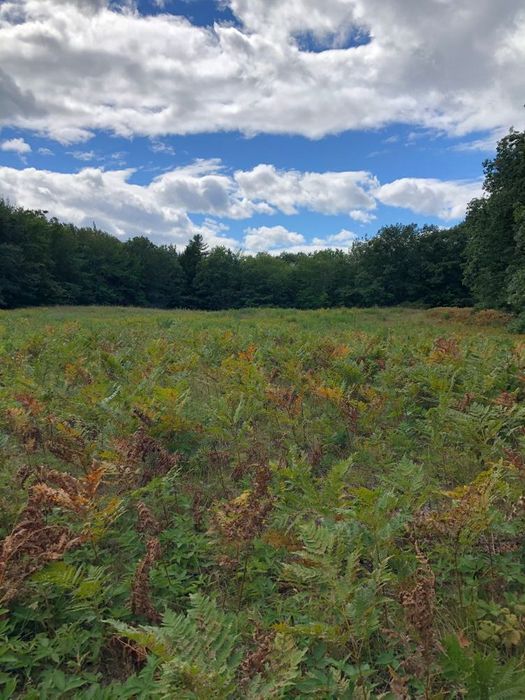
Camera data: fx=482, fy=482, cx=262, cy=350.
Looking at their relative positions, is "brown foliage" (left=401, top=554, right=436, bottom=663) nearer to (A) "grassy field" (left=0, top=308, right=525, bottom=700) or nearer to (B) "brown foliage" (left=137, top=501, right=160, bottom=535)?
(A) "grassy field" (left=0, top=308, right=525, bottom=700)

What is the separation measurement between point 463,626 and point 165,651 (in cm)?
142

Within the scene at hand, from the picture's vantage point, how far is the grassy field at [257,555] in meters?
1.96

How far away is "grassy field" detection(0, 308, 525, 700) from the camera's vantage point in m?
1.96

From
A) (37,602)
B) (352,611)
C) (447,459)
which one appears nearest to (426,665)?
(352,611)

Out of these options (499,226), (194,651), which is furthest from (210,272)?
(194,651)

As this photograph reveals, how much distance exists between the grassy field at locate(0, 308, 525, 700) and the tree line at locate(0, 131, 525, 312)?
4477 centimetres

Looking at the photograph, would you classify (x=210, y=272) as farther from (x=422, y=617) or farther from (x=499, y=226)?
(x=422, y=617)

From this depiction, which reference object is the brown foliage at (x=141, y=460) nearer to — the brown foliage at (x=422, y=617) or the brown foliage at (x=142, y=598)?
the brown foliage at (x=142, y=598)

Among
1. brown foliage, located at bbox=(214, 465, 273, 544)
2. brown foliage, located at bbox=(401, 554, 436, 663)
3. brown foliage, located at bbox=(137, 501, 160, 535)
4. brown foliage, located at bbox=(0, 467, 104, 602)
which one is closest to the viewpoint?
brown foliage, located at bbox=(401, 554, 436, 663)

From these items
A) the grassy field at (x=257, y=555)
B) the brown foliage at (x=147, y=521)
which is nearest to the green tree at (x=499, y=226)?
the grassy field at (x=257, y=555)

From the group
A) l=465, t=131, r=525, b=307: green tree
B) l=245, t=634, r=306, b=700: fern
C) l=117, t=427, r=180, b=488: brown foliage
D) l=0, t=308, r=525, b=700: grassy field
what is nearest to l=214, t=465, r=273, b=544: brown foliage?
l=0, t=308, r=525, b=700: grassy field

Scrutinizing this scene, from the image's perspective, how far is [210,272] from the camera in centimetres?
7419

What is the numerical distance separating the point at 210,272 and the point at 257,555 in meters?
72.9

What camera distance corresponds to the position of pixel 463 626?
2.31 metres
